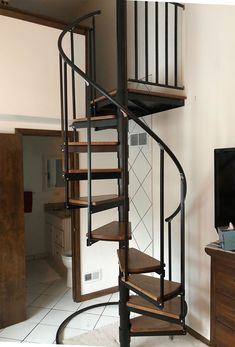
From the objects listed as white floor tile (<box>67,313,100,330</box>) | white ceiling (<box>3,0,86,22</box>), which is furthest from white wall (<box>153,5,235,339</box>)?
white ceiling (<box>3,0,86,22</box>)

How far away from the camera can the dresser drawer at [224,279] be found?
5.90ft

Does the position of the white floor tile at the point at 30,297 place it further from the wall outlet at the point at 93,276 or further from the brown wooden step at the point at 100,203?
the brown wooden step at the point at 100,203

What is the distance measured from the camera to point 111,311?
2.89m

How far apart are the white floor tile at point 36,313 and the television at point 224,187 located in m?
1.99

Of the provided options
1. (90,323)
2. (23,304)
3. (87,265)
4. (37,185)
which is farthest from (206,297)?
(37,185)

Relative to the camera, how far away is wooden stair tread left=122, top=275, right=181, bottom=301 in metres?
1.76

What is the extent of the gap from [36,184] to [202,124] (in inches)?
126

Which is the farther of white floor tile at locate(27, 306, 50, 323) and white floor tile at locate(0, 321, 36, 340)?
white floor tile at locate(27, 306, 50, 323)

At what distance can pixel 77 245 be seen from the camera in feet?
10.2

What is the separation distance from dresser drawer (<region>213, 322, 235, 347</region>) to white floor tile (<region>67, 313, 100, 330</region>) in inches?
47.4

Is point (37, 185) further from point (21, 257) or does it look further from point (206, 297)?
point (206, 297)

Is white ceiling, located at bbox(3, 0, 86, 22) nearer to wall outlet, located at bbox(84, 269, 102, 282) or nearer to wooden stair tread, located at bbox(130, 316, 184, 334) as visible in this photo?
wall outlet, located at bbox(84, 269, 102, 282)

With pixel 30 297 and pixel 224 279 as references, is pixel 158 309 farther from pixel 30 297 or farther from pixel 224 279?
pixel 30 297

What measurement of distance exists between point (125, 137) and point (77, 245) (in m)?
1.64
